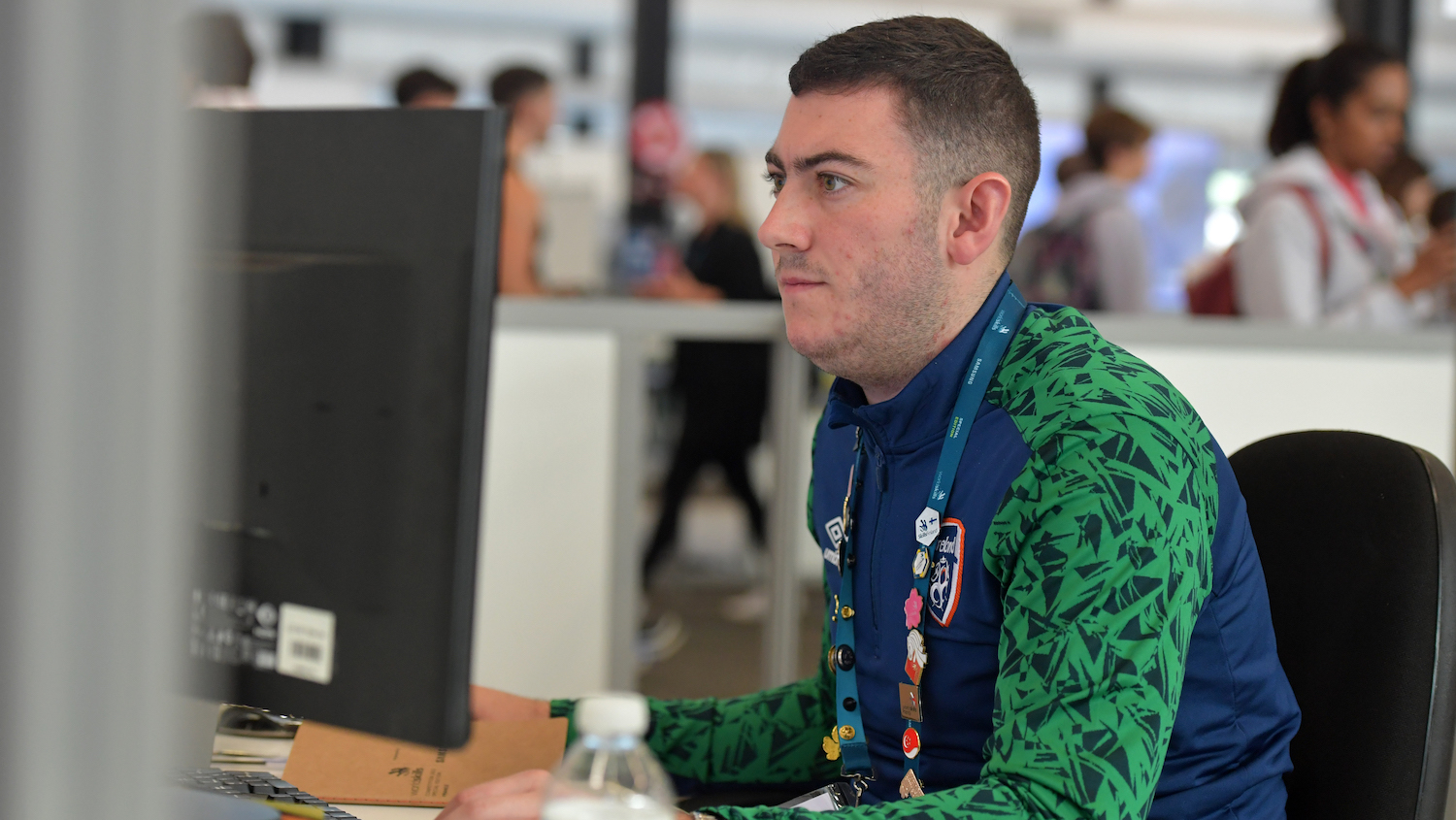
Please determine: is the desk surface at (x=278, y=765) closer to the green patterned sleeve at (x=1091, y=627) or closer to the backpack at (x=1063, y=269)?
the green patterned sleeve at (x=1091, y=627)

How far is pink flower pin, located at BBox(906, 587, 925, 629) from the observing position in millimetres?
879

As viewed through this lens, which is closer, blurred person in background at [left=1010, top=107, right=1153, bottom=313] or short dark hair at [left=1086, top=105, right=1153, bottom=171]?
blurred person in background at [left=1010, top=107, right=1153, bottom=313]

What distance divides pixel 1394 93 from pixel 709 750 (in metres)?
1.88

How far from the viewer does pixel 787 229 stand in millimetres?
951

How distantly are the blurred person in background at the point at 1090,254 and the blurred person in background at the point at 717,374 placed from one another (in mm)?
1044

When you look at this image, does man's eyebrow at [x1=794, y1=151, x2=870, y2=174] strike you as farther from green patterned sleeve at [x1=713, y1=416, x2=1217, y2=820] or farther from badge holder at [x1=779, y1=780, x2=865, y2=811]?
badge holder at [x1=779, y1=780, x2=865, y2=811]

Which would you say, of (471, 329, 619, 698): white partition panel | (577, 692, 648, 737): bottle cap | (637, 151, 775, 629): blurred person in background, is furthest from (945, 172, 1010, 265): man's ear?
(637, 151, 775, 629): blurred person in background

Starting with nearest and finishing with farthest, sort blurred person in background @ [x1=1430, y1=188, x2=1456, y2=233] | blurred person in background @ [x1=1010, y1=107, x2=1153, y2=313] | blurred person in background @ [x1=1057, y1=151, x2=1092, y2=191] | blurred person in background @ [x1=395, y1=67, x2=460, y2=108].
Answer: blurred person in background @ [x1=1010, y1=107, x2=1153, y2=313], blurred person in background @ [x1=395, y1=67, x2=460, y2=108], blurred person in background @ [x1=1430, y1=188, x2=1456, y2=233], blurred person in background @ [x1=1057, y1=151, x2=1092, y2=191]

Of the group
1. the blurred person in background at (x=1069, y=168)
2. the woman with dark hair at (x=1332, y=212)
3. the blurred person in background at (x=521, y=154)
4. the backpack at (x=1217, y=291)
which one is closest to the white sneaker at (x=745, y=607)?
the blurred person in background at (x=521, y=154)

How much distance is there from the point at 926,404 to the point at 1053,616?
0.78 feet

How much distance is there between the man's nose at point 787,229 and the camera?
3.12 ft

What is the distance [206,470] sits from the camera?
0.54 metres

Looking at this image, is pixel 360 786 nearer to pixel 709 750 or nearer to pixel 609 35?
pixel 709 750

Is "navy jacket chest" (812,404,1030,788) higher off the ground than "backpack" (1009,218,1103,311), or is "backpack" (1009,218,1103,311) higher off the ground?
"backpack" (1009,218,1103,311)
